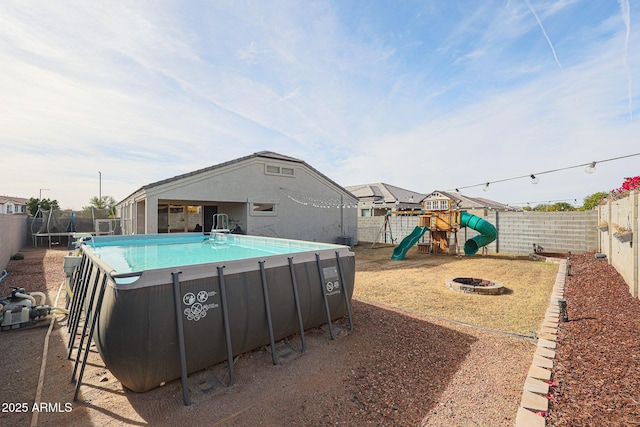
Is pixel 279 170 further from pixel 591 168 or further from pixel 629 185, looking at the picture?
pixel 629 185

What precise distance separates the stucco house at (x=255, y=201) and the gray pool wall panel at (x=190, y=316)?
8453 mm

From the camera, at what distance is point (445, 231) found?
43.4 feet

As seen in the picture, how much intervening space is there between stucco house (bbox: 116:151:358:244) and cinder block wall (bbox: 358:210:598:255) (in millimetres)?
7206

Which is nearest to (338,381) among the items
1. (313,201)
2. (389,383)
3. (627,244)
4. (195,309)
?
(389,383)

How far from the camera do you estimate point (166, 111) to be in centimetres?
984

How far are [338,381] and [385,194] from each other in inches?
999

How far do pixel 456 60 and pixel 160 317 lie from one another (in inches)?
418

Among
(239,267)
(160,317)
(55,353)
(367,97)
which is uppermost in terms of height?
(367,97)

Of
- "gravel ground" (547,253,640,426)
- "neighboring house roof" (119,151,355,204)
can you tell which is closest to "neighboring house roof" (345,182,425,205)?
"neighboring house roof" (119,151,355,204)

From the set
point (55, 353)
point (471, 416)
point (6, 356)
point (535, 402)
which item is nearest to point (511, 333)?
point (535, 402)

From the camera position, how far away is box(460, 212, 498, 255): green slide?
39.2 feet

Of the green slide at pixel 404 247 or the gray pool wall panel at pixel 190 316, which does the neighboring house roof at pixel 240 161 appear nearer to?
the green slide at pixel 404 247

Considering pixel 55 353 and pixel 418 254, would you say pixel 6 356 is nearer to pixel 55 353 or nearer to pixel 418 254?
pixel 55 353

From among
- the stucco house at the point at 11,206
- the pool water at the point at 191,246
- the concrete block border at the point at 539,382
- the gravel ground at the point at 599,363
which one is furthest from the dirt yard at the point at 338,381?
the stucco house at the point at 11,206
